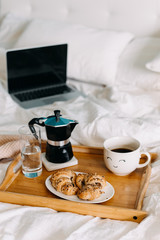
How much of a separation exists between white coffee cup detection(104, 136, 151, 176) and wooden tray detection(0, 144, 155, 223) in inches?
1.2

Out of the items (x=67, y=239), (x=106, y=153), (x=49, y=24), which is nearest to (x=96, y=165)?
(x=106, y=153)

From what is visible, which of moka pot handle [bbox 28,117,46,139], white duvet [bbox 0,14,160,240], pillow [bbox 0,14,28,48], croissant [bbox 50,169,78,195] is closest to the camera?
white duvet [bbox 0,14,160,240]

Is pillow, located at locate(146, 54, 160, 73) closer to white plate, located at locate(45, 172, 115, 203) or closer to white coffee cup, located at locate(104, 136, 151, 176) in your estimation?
white coffee cup, located at locate(104, 136, 151, 176)

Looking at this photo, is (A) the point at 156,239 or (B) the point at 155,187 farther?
(B) the point at 155,187

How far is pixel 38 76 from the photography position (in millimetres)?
1758

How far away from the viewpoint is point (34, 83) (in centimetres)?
176

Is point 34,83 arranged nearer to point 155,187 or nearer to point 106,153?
point 106,153

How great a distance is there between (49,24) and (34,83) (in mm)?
409

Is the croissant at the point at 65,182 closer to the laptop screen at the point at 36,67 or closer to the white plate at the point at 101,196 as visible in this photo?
the white plate at the point at 101,196

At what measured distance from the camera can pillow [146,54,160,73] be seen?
164 centimetres

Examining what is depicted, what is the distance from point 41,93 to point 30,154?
2.35 feet

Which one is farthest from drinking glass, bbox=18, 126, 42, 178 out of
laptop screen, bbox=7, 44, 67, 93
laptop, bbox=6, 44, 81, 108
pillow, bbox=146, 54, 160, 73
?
pillow, bbox=146, 54, 160, 73

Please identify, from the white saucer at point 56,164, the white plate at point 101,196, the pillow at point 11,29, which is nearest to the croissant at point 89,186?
the white plate at point 101,196

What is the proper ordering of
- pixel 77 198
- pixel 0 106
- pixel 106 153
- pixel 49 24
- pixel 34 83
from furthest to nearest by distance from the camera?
pixel 49 24 → pixel 34 83 → pixel 0 106 → pixel 106 153 → pixel 77 198
